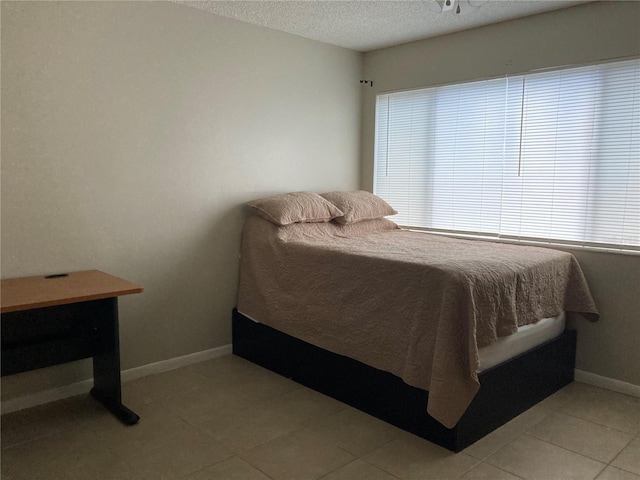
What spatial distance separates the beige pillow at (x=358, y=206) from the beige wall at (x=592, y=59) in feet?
3.62

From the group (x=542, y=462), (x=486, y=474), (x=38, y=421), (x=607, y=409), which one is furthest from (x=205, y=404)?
(x=607, y=409)

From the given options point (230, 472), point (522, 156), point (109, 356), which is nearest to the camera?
point (230, 472)

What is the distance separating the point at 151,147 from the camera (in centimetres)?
307

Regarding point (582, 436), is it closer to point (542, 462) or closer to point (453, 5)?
point (542, 462)

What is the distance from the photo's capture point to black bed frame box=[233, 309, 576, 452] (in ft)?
7.85

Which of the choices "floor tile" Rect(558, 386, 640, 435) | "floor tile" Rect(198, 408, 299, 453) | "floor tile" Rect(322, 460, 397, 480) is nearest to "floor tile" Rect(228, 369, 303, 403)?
"floor tile" Rect(198, 408, 299, 453)

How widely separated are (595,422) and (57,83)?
340cm

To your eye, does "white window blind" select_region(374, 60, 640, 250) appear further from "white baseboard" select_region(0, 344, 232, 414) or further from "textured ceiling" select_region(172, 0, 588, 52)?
"white baseboard" select_region(0, 344, 232, 414)

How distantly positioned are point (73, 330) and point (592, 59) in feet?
11.3

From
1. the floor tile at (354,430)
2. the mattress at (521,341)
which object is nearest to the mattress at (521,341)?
the mattress at (521,341)

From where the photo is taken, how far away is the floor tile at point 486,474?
2113mm

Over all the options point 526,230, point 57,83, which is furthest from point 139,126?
point 526,230

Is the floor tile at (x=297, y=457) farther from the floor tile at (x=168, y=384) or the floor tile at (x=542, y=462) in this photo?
the floor tile at (x=168, y=384)

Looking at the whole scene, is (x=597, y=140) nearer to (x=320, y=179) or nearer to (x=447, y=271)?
(x=447, y=271)
